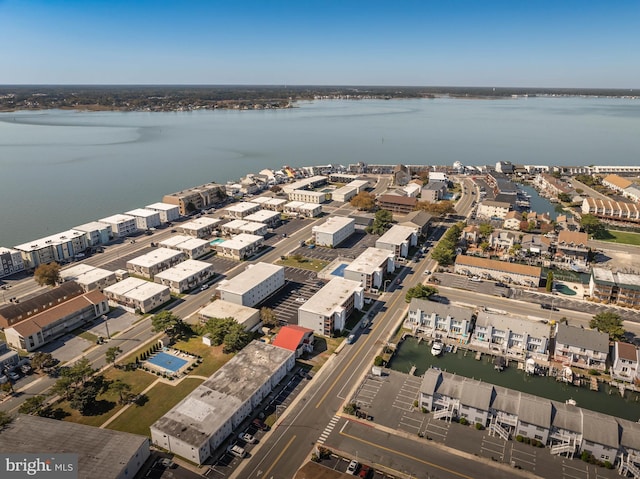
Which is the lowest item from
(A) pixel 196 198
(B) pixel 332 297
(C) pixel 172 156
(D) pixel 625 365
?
(D) pixel 625 365

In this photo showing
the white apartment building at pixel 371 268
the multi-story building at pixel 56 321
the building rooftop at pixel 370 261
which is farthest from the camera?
the building rooftop at pixel 370 261

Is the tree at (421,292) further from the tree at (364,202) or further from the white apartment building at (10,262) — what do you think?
the white apartment building at (10,262)

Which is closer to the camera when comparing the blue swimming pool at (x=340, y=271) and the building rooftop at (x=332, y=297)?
the building rooftop at (x=332, y=297)

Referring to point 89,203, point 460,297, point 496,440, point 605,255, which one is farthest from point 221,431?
point 89,203

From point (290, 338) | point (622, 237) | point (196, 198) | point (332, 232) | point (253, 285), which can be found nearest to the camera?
point (290, 338)

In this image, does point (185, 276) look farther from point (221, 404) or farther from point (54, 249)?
point (221, 404)

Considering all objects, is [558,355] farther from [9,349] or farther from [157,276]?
[9,349]

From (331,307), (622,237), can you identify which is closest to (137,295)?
(331,307)

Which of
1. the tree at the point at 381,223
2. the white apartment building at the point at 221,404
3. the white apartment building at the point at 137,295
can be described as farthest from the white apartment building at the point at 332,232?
the white apartment building at the point at 221,404
